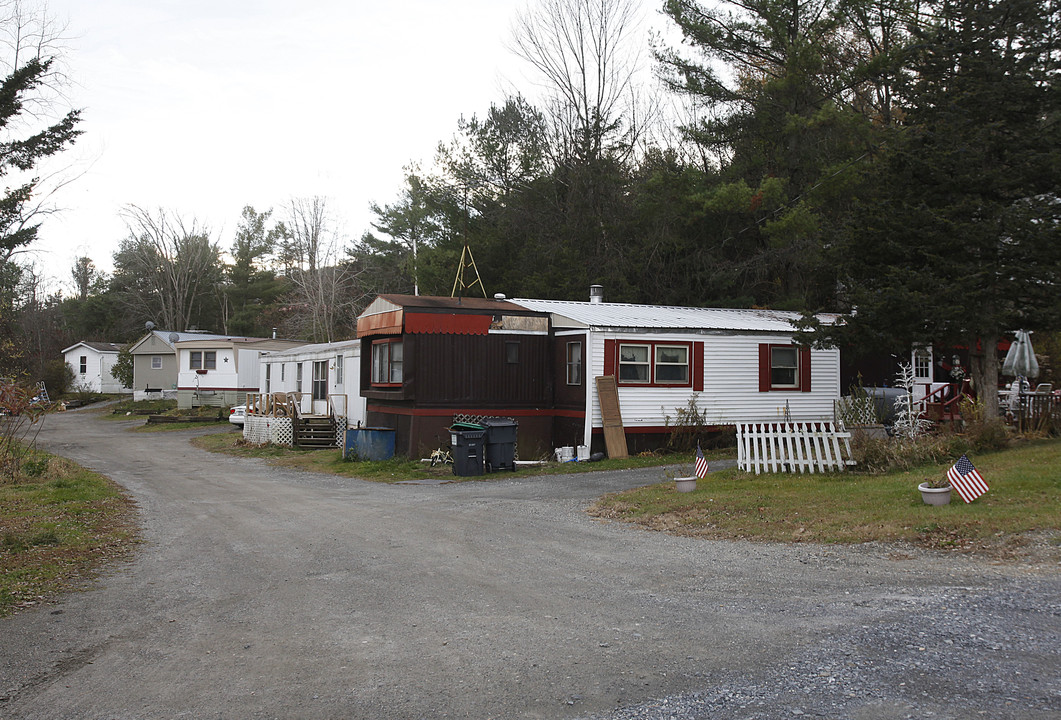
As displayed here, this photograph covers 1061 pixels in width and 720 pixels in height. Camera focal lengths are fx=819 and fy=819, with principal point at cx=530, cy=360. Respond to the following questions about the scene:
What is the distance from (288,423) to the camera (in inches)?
965

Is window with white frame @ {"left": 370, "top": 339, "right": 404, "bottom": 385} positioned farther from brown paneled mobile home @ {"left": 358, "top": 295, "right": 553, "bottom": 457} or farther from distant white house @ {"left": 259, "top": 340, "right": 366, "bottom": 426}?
distant white house @ {"left": 259, "top": 340, "right": 366, "bottom": 426}

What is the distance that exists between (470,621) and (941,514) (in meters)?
5.51

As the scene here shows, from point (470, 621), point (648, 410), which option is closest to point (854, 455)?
point (648, 410)

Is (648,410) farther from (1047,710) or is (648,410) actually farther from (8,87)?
(8,87)

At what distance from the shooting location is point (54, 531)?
9781mm

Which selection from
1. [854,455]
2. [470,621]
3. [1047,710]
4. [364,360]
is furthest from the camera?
[364,360]

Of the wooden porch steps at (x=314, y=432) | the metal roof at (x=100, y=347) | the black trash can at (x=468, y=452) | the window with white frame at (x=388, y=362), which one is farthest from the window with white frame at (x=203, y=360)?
the black trash can at (x=468, y=452)

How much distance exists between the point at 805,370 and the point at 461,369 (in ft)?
28.4

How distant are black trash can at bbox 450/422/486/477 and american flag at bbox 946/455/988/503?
962 centimetres

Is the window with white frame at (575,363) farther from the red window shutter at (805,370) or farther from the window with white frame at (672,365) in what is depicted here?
the red window shutter at (805,370)

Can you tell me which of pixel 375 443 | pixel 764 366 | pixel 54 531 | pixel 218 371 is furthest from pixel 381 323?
pixel 218 371

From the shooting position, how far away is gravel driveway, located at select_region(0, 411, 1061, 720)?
14.5 feet

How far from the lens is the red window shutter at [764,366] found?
65.8 ft

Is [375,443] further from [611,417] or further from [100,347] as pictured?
[100,347]
